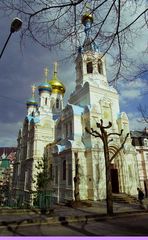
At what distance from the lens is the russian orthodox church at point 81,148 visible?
2145 cm

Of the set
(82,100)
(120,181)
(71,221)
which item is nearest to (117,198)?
(120,181)

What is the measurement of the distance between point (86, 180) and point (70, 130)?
7265 millimetres

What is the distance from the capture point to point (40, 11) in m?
4.06

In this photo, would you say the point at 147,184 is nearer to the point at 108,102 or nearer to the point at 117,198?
the point at 117,198

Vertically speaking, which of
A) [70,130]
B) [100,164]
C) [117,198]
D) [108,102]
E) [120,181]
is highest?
[108,102]

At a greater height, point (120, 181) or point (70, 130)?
point (70, 130)

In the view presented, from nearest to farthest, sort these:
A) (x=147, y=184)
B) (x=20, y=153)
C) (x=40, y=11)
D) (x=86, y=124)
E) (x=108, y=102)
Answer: (x=40, y=11) < (x=86, y=124) < (x=108, y=102) < (x=147, y=184) < (x=20, y=153)

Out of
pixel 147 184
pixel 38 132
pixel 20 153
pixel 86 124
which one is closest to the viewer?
pixel 86 124

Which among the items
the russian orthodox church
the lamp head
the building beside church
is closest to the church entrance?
the russian orthodox church

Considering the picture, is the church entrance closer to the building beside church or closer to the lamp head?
the building beside church

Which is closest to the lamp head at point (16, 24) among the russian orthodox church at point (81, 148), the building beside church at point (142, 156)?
the russian orthodox church at point (81, 148)

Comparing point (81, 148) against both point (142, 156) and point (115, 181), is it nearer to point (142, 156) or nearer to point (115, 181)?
point (115, 181)

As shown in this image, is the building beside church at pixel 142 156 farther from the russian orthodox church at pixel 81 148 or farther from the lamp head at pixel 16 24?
the lamp head at pixel 16 24

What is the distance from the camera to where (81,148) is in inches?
893
